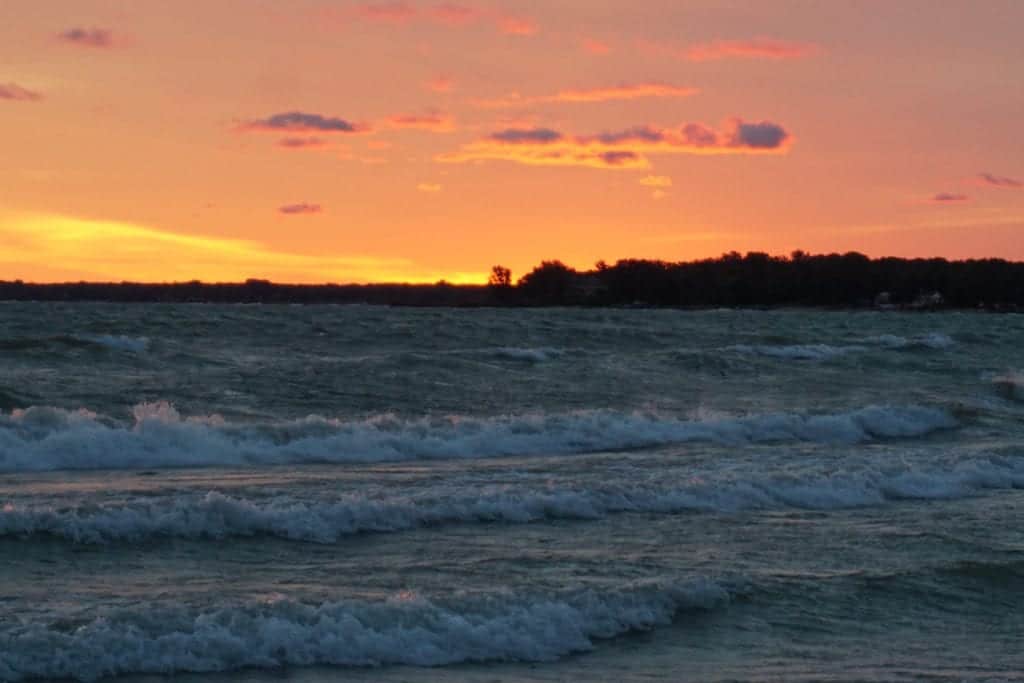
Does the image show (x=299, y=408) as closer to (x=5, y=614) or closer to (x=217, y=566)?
(x=217, y=566)

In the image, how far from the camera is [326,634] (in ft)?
32.5

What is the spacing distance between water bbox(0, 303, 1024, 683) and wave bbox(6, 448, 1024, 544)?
0.11 feet

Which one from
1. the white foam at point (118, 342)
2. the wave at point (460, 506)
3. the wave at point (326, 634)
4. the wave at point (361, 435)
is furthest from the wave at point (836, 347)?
the wave at point (326, 634)

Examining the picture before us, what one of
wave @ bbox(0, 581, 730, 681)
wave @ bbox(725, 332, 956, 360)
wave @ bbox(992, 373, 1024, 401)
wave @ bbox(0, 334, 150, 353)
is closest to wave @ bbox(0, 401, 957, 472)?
wave @ bbox(992, 373, 1024, 401)

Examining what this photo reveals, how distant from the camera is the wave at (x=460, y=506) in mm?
12945

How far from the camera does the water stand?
9875mm

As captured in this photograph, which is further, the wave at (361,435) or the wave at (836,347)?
the wave at (836,347)

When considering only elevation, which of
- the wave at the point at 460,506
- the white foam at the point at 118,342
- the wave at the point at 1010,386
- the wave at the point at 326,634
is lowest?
the wave at the point at 326,634

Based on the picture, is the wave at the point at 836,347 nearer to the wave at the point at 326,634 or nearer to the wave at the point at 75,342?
the wave at the point at 75,342

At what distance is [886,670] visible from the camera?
9.76m

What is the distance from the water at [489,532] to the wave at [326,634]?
0.07 ft

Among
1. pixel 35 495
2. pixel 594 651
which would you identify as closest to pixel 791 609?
pixel 594 651

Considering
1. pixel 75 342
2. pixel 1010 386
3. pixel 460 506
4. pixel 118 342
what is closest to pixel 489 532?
pixel 460 506

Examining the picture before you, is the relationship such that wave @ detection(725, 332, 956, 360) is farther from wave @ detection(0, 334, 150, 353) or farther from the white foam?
wave @ detection(0, 334, 150, 353)
